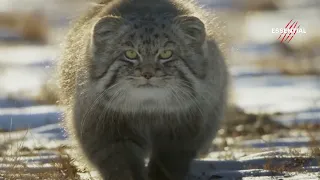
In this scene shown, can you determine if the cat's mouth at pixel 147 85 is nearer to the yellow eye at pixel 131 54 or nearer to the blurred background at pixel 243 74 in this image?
the yellow eye at pixel 131 54

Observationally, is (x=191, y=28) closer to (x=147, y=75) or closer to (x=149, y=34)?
(x=149, y=34)

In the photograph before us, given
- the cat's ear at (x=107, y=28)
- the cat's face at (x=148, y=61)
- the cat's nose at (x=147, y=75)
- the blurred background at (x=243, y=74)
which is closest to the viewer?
the cat's nose at (x=147, y=75)

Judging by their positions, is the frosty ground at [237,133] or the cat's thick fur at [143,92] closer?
the cat's thick fur at [143,92]

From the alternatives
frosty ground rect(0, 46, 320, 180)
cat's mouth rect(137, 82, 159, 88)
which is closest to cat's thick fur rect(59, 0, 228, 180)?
cat's mouth rect(137, 82, 159, 88)

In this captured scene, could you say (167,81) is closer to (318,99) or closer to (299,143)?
(299,143)

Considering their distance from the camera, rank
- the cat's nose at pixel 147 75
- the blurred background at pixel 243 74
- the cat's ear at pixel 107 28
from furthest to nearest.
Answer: the blurred background at pixel 243 74 → the cat's ear at pixel 107 28 → the cat's nose at pixel 147 75

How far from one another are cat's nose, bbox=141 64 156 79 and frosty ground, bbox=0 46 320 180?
3.71 feet

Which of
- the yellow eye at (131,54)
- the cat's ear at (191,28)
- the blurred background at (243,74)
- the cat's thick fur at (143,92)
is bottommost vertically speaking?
the blurred background at (243,74)

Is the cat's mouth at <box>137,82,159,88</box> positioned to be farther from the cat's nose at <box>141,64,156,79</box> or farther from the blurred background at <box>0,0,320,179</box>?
the blurred background at <box>0,0,320,179</box>

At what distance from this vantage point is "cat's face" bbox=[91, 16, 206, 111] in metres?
7.05

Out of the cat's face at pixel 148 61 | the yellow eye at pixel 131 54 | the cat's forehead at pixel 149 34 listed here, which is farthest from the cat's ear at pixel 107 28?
the yellow eye at pixel 131 54

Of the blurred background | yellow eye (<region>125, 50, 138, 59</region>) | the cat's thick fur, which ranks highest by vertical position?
yellow eye (<region>125, 50, 138, 59</region>)

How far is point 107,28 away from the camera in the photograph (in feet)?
24.3

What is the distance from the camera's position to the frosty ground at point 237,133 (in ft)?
25.0
